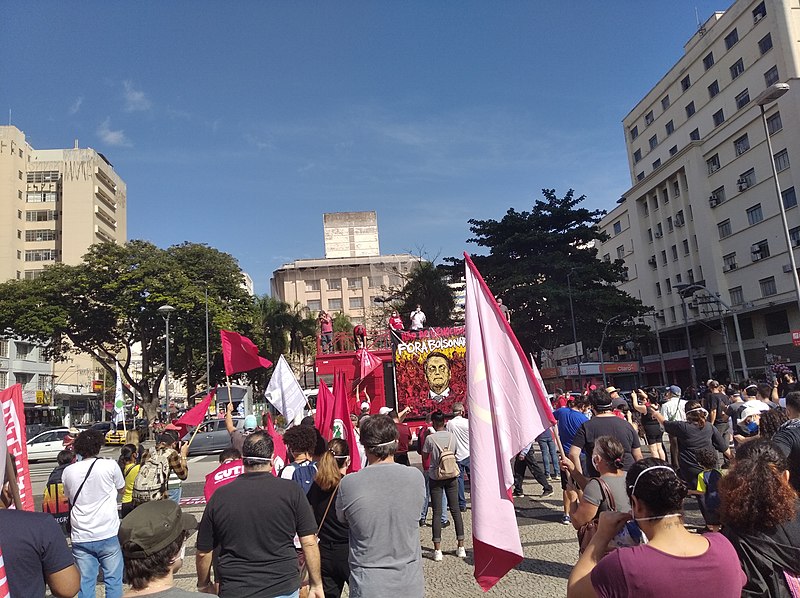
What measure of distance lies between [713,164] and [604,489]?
47.4 meters

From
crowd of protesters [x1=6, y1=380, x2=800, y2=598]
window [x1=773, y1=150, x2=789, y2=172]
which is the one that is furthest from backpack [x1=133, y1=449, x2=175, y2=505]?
window [x1=773, y1=150, x2=789, y2=172]

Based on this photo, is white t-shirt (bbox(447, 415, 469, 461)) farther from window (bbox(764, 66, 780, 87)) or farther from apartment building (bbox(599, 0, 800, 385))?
window (bbox(764, 66, 780, 87))

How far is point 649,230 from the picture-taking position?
176 ft

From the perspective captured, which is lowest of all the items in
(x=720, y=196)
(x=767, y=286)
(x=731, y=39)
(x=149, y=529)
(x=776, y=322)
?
(x=149, y=529)

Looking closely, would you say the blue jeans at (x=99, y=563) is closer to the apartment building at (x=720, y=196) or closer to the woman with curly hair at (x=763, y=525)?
the woman with curly hair at (x=763, y=525)

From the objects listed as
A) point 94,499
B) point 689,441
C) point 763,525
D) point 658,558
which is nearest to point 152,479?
point 94,499

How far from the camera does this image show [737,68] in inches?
1641

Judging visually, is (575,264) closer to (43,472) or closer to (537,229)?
(537,229)

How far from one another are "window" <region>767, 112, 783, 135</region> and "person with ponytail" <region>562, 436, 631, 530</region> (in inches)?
1609

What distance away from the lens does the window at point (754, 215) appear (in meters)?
39.7

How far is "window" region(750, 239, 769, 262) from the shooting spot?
129 feet

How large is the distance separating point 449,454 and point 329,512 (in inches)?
120

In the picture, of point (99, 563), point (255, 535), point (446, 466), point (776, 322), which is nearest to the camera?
point (255, 535)

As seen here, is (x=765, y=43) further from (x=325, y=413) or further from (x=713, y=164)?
(x=325, y=413)
